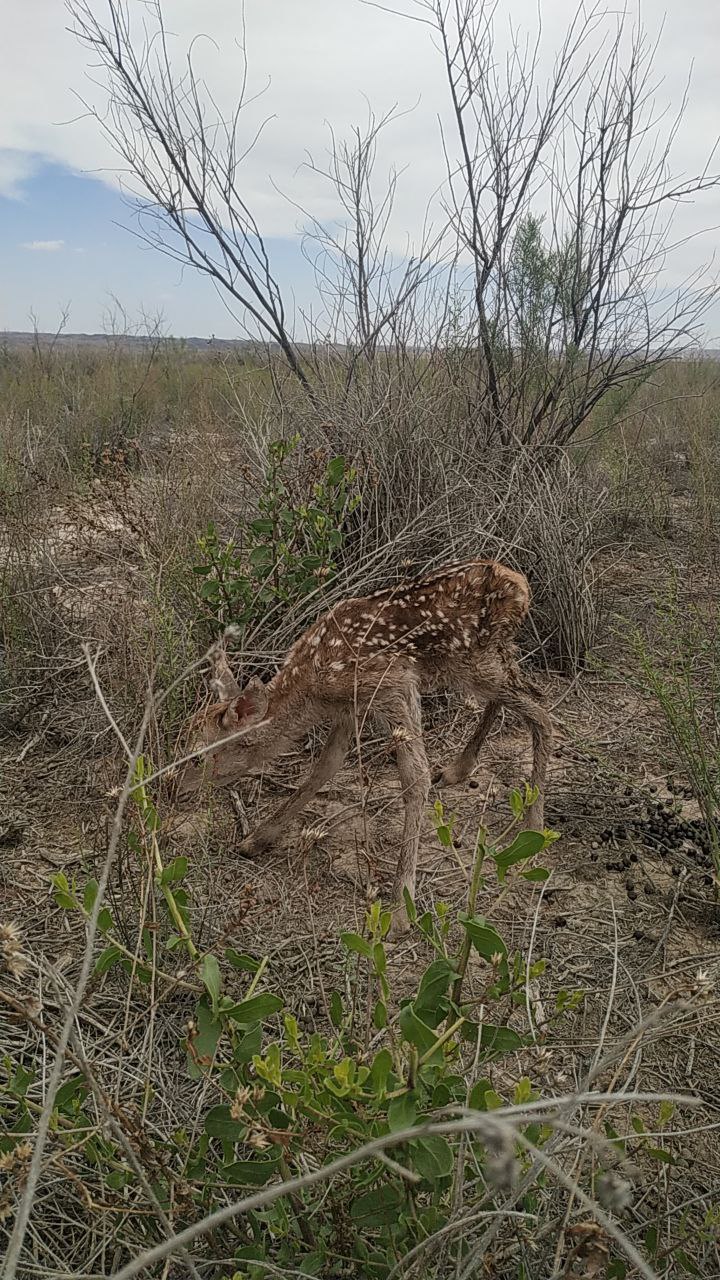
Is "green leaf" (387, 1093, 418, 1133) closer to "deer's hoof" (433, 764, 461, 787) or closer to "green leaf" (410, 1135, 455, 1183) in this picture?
"green leaf" (410, 1135, 455, 1183)

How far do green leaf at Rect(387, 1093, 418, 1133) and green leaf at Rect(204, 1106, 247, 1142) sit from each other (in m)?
0.32

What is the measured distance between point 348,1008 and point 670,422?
12.6m

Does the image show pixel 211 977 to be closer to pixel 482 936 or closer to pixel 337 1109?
pixel 337 1109

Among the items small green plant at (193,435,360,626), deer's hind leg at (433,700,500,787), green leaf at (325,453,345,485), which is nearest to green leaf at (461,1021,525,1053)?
deer's hind leg at (433,700,500,787)

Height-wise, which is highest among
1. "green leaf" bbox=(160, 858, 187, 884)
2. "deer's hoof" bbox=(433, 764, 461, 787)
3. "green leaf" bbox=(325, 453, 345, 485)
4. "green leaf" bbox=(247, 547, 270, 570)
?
"green leaf" bbox=(325, 453, 345, 485)

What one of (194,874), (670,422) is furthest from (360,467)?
(670,422)

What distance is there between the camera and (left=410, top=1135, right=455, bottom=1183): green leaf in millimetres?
1662

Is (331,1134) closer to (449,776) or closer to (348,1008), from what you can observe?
(348,1008)

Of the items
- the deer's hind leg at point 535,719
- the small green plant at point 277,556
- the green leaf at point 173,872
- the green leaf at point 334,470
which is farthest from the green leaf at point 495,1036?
the green leaf at point 334,470

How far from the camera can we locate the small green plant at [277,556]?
4.40 metres

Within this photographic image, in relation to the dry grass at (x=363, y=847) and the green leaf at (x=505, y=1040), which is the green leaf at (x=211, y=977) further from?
the green leaf at (x=505, y=1040)

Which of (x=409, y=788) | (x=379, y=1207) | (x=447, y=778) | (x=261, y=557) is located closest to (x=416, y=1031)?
(x=379, y=1207)

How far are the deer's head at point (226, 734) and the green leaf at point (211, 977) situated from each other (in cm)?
159

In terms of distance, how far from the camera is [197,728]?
3.49m
